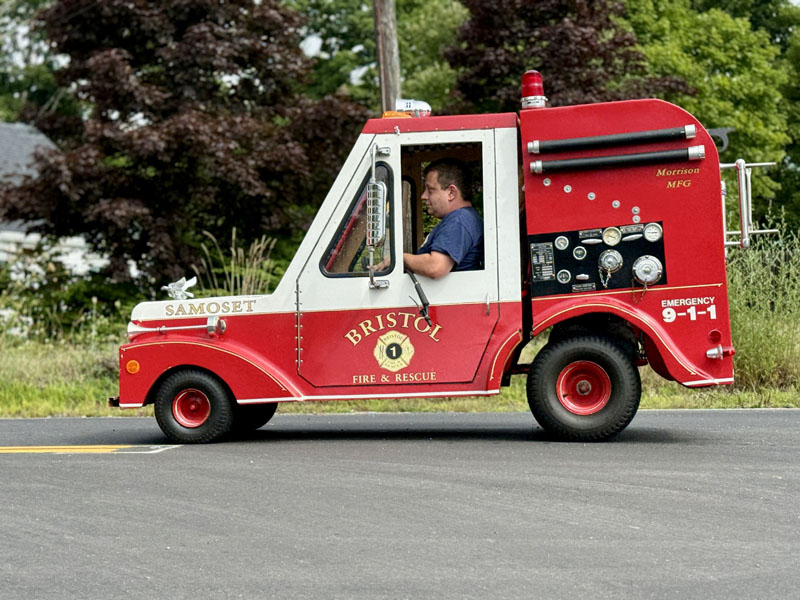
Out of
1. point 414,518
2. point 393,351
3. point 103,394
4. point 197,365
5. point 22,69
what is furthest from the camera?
point 22,69

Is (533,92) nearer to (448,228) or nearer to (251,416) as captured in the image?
(448,228)

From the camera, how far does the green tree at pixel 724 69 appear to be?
3259cm

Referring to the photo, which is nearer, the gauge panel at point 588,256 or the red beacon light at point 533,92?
the gauge panel at point 588,256

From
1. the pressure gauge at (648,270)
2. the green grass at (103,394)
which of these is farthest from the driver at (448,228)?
the green grass at (103,394)

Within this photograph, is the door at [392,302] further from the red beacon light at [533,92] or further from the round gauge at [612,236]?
the round gauge at [612,236]

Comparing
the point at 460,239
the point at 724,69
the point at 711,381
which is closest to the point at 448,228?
the point at 460,239

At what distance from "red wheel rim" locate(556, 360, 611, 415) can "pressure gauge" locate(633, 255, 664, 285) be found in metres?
0.67

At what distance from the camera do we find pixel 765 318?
12.9 meters

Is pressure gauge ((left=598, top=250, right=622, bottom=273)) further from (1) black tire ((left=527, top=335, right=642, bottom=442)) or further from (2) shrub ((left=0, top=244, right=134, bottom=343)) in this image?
(2) shrub ((left=0, top=244, right=134, bottom=343))

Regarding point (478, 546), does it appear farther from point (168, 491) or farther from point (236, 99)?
point (236, 99)

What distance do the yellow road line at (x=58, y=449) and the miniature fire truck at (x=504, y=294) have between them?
0.38 metres

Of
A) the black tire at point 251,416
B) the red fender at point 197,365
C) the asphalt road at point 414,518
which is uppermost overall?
the red fender at point 197,365

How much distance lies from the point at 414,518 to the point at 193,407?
11.7 ft

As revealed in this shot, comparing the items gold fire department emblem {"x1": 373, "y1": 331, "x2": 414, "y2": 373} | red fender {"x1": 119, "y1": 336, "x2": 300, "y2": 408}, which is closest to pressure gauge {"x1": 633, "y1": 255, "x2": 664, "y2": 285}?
gold fire department emblem {"x1": 373, "y1": 331, "x2": 414, "y2": 373}
